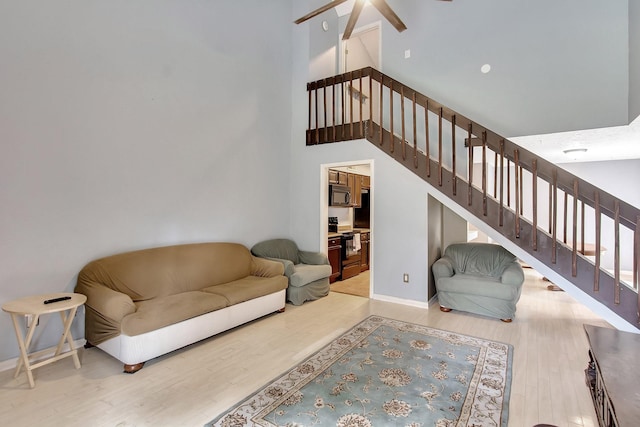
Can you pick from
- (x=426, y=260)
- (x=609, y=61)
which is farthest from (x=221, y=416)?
(x=609, y=61)

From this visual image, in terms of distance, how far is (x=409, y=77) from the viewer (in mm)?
5156

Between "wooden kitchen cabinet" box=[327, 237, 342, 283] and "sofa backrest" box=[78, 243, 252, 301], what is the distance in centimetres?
166

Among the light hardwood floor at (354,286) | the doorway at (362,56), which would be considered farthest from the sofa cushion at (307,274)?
the doorway at (362,56)

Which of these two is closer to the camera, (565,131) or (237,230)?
(565,131)

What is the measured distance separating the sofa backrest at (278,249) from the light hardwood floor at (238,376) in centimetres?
114

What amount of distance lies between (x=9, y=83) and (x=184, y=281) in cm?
237

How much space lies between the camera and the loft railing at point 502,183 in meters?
2.64

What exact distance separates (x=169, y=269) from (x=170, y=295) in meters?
0.30

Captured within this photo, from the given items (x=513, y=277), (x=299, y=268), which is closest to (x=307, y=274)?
(x=299, y=268)

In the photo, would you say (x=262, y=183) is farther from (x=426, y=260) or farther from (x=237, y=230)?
(x=426, y=260)

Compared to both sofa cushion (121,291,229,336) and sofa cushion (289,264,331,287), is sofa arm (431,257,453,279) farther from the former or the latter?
sofa cushion (121,291,229,336)

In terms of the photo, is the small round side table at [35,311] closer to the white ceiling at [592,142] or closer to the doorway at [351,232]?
the doorway at [351,232]

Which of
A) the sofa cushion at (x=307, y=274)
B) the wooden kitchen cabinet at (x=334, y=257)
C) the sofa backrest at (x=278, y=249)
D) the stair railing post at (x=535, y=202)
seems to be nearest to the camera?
the stair railing post at (x=535, y=202)

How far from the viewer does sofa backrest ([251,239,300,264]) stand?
4773 mm
